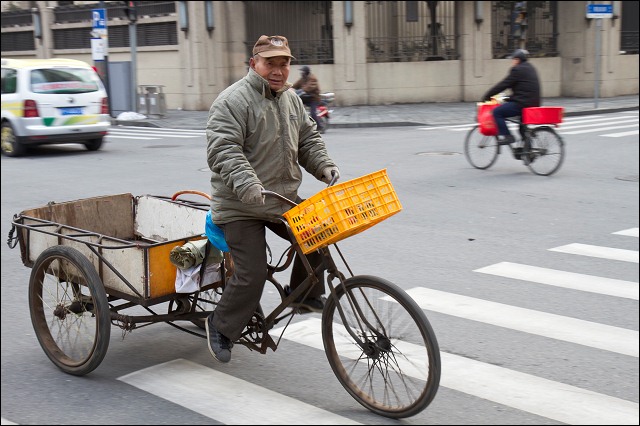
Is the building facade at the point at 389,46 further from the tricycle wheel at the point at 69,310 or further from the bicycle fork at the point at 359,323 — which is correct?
the bicycle fork at the point at 359,323

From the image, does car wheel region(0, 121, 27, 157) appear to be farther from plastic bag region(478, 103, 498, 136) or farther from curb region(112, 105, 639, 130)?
plastic bag region(478, 103, 498, 136)

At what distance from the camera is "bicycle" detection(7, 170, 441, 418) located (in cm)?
395

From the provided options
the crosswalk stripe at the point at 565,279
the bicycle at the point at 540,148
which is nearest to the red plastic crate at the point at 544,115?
the bicycle at the point at 540,148

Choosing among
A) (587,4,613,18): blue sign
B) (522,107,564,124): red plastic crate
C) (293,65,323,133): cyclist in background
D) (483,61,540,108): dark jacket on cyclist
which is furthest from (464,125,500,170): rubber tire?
(587,4,613,18): blue sign

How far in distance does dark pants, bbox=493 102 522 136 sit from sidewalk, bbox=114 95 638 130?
29.9ft

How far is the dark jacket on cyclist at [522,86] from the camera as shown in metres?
12.5

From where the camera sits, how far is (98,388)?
4.55 m

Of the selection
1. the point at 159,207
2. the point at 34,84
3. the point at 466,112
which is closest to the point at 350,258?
the point at 159,207

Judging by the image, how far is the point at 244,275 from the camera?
4316 millimetres

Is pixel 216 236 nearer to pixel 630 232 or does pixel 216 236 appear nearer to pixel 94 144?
pixel 630 232

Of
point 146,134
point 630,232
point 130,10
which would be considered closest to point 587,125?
point 146,134

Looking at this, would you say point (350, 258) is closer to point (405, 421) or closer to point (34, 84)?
point (405, 421)

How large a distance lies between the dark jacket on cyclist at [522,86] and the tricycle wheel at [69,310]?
351 inches

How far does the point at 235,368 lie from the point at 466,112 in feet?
69.4
